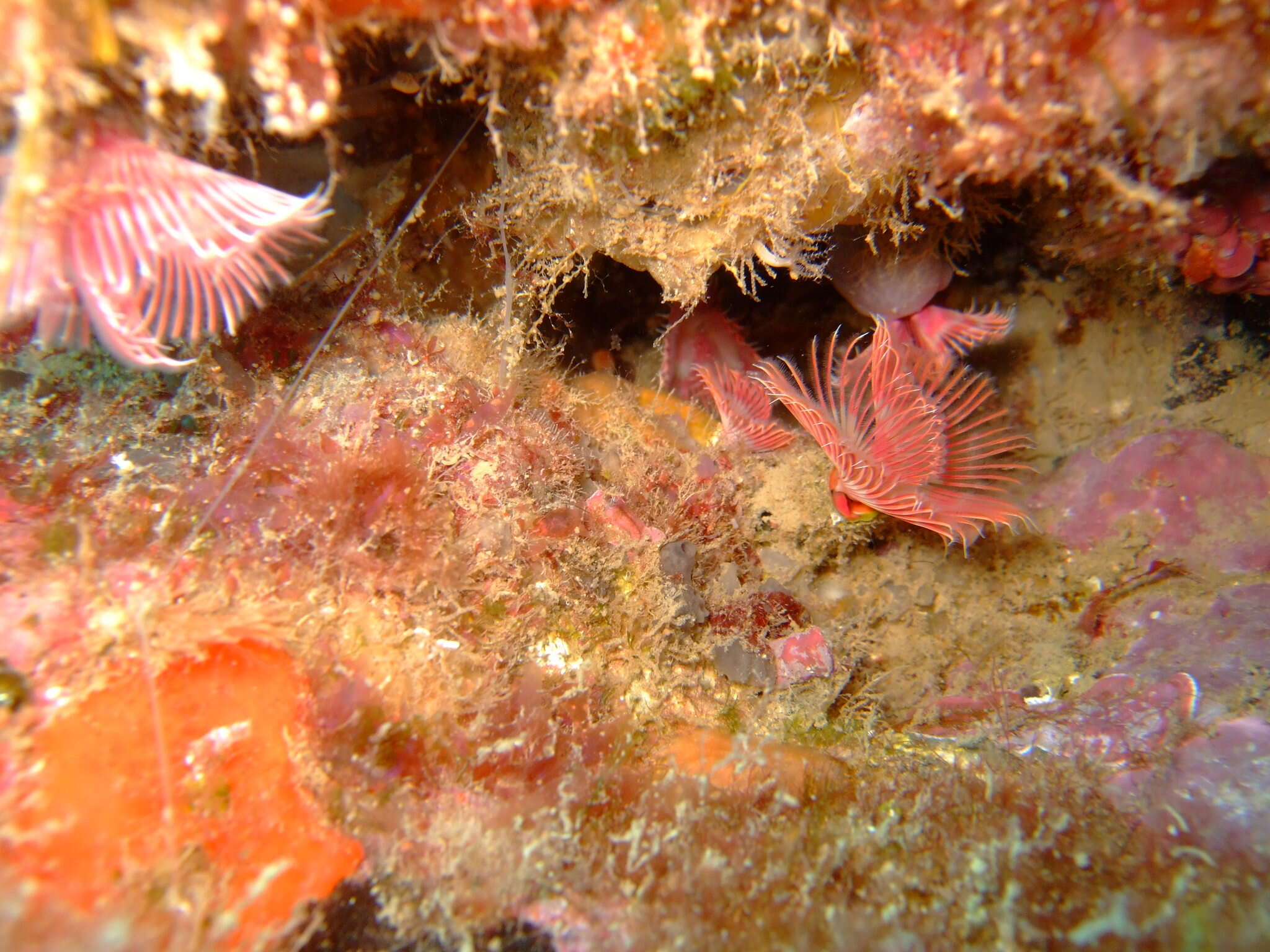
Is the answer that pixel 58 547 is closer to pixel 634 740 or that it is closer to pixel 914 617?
pixel 634 740

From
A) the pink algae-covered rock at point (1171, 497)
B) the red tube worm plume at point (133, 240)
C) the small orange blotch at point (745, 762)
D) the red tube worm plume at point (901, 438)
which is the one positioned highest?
the red tube worm plume at point (133, 240)

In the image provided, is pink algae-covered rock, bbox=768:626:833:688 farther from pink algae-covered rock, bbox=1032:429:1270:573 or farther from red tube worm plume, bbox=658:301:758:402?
pink algae-covered rock, bbox=1032:429:1270:573

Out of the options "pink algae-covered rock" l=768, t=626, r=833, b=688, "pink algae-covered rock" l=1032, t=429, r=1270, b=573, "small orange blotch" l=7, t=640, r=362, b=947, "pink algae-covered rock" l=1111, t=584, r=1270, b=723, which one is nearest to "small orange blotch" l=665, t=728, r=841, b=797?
"pink algae-covered rock" l=768, t=626, r=833, b=688

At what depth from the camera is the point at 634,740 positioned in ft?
8.41

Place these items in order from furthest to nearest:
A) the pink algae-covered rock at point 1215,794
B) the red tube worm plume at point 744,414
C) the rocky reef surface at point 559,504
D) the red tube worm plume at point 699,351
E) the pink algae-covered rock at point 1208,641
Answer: the red tube worm plume at point 699,351
the red tube worm plume at point 744,414
the pink algae-covered rock at point 1208,641
the pink algae-covered rock at point 1215,794
the rocky reef surface at point 559,504

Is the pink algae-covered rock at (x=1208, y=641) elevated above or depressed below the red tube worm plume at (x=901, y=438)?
below

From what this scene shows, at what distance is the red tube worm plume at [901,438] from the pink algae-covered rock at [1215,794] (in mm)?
1146

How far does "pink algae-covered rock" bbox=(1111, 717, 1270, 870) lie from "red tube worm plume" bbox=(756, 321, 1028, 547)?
115 centimetres

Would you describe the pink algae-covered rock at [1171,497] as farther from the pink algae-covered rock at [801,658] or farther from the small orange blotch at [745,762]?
the small orange blotch at [745,762]

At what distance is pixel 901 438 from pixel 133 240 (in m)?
3.03

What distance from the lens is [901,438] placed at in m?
3.03

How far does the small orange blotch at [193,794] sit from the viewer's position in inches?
67.5

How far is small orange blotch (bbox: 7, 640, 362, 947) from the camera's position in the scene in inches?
67.5

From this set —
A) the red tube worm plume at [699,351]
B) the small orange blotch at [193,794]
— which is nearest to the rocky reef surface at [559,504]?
the small orange blotch at [193,794]
